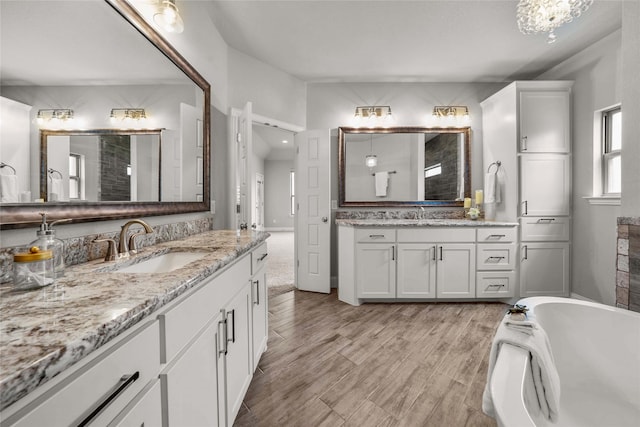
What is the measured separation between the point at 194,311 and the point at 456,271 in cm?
278

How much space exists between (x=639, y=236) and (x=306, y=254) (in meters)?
2.76

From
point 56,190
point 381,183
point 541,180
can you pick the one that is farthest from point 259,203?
point 56,190

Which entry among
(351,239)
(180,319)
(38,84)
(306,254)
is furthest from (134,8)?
(306,254)

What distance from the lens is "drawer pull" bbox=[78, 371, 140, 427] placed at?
48 centimetres

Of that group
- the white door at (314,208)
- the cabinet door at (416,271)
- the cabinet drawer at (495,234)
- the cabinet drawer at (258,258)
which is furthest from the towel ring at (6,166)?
the cabinet drawer at (495,234)

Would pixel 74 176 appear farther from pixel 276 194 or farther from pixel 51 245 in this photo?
pixel 276 194

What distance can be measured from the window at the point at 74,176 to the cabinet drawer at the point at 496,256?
3.29 m

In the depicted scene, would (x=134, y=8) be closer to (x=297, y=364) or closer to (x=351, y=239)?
(x=297, y=364)

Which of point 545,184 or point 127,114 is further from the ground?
point 127,114

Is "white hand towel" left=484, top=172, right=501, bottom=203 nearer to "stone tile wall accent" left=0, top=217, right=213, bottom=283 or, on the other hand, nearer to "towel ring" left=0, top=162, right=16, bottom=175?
"stone tile wall accent" left=0, top=217, right=213, bottom=283

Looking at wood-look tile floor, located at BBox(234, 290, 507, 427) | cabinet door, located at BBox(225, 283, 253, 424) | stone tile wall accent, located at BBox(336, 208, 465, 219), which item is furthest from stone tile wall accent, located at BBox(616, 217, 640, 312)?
cabinet door, located at BBox(225, 283, 253, 424)

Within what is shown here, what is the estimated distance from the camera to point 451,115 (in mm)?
3488

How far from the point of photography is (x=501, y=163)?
3158 millimetres

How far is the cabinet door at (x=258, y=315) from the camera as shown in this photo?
5.27ft
